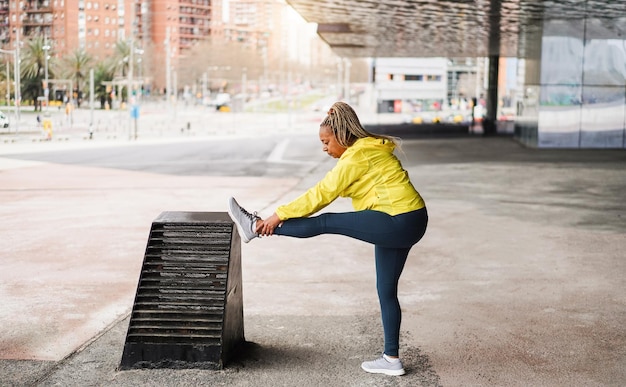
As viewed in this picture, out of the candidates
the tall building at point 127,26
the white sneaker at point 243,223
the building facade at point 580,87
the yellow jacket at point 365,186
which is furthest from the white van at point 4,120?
the building facade at point 580,87

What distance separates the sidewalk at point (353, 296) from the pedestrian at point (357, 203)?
981mm

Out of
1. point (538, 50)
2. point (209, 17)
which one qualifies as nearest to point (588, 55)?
point (538, 50)

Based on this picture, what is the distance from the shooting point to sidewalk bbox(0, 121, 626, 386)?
5617 millimetres

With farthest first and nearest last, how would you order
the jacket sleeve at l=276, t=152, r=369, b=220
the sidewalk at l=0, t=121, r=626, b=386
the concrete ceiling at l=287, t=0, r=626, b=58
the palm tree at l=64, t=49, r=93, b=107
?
the concrete ceiling at l=287, t=0, r=626, b=58 → the palm tree at l=64, t=49, r=93, b=107 → the sidewalk at l=0, t=121, r=626, b=386 → the jacket sleeve at l=276, t=152, r=369, b=220

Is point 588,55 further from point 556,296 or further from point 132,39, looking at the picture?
point 556,296

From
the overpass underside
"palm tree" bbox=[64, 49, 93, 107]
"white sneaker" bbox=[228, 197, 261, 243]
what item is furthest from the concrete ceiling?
"white sneaker" bbox=[228, 197, 261, 243]

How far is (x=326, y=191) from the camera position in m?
5.04

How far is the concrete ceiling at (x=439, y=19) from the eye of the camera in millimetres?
24234

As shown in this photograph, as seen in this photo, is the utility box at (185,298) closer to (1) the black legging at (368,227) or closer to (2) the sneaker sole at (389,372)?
(1) the black legging at (368,227)

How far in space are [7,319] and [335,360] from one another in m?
2.89

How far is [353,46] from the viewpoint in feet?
136

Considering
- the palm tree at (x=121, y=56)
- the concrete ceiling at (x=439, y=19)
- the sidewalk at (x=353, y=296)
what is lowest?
the sidewalk at (x=353, y=296)

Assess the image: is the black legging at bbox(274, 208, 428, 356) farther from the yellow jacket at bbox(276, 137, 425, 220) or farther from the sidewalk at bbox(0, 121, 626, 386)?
the sidewalk at bbox(0, 121, 626, 386)

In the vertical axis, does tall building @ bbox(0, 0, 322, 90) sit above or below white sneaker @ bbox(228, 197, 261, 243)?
above
